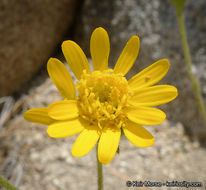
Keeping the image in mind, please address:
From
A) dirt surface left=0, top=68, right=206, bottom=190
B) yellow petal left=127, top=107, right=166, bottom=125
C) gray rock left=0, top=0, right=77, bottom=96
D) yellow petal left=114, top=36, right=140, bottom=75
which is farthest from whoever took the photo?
gray rock left=0, top=0, right=77, bottom=96

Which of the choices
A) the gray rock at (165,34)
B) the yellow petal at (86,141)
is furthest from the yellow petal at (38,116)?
the gray rock at (165,34)

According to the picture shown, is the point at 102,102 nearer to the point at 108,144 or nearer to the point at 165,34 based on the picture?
the point at 108,144

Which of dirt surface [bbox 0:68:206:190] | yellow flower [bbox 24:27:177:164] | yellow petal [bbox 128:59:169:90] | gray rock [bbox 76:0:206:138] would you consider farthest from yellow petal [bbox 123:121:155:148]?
gray rock [bbox 76:0:206:138]

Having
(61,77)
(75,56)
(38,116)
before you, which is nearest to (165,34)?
(75,56)

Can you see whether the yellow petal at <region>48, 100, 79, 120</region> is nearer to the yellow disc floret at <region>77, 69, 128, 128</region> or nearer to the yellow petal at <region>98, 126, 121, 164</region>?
the yellow disc floret at <region>77, 69, 128, 128</region>

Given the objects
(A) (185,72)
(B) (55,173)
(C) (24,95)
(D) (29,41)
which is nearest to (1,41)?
(D) (29,41)

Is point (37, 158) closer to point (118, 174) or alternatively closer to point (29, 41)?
point (118, 174)
